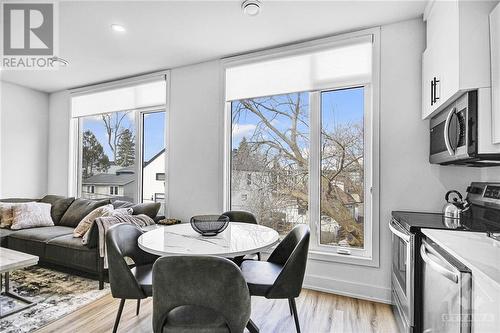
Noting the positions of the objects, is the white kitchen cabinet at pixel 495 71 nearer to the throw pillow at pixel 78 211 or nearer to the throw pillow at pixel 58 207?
the throw pillow at pixel 78 211

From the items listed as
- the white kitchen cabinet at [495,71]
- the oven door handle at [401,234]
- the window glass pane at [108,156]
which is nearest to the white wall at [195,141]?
the window glass pane at [108,156]

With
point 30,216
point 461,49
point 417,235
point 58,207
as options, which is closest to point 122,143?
point 58,207

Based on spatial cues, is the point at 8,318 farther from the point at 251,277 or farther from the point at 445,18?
the point at 445,18

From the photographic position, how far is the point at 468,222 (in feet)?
5.93

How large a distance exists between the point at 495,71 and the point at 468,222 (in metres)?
0.93

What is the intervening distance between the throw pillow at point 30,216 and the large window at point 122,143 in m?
0.81

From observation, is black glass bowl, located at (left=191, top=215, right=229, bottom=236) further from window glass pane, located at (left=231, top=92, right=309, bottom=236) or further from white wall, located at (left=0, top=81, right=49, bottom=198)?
white wall, located at (left=0, top=81, right=49, bottom=198)

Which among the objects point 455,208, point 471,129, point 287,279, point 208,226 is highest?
point 471,129

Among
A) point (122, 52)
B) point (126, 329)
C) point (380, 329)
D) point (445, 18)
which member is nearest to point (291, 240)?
point (380, 329)

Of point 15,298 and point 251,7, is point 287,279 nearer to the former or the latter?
point 251,7

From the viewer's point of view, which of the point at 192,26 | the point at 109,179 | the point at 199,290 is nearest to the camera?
the point at 199,290

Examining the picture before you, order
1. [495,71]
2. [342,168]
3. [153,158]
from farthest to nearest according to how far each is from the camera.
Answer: [153,158] < [342,168] < [495,71]

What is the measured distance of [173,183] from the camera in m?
3.73

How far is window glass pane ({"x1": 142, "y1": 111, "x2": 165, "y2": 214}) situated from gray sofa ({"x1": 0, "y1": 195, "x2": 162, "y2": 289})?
0.41m
